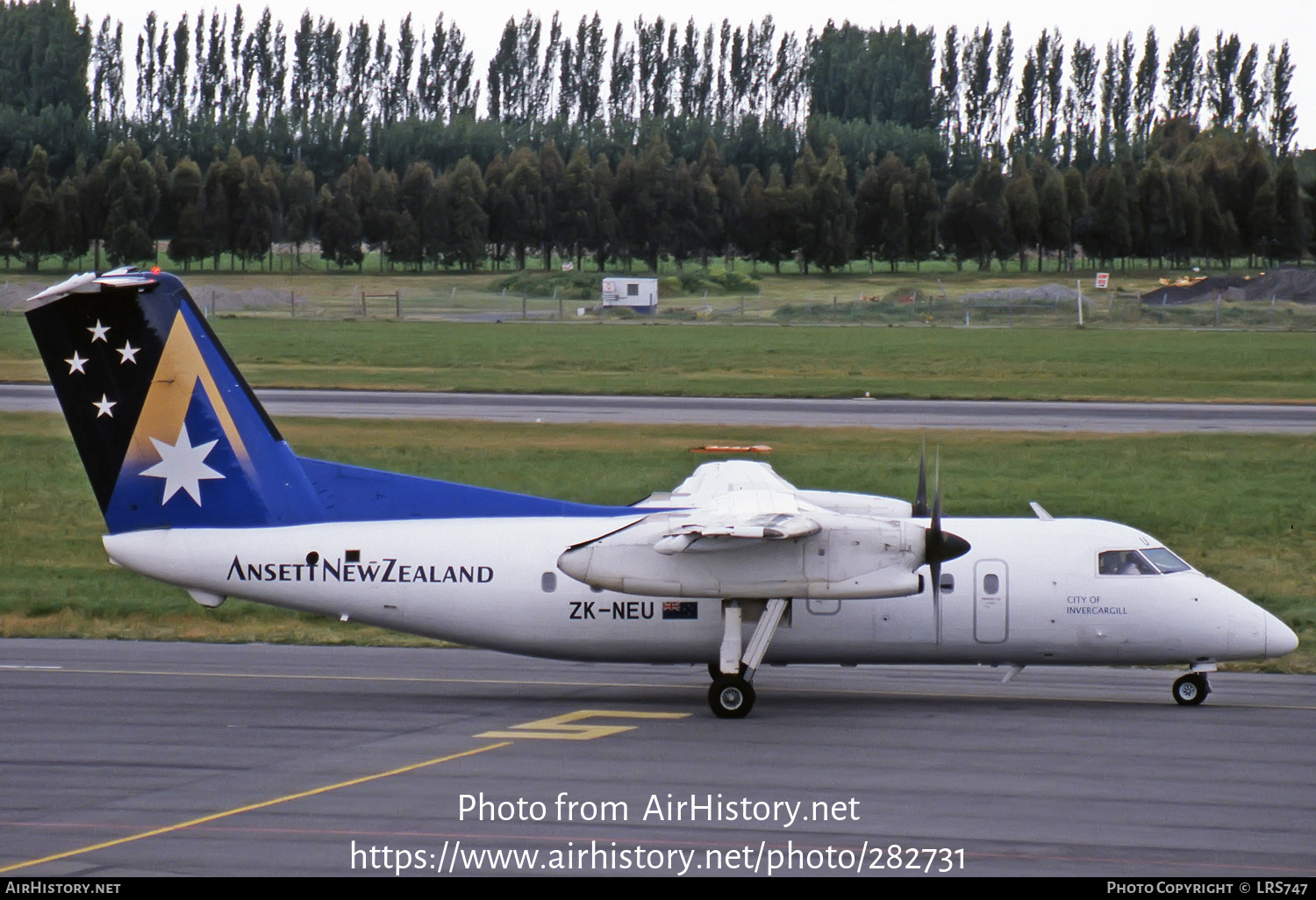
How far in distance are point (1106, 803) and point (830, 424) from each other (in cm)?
3245

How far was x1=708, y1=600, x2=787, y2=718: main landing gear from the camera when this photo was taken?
17.8 metres

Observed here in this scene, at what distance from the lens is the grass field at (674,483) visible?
27094mm

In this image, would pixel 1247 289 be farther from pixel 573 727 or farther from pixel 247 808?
pixel 247 808

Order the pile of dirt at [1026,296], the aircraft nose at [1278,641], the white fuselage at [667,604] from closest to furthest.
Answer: the aircraft nose at [1278,641], the white fuselage at [667,604], the pile of dirt at [1026,296]

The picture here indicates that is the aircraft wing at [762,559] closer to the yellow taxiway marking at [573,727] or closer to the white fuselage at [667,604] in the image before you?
the white fuselage at [667,604]

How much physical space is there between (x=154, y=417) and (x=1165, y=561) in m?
13.4

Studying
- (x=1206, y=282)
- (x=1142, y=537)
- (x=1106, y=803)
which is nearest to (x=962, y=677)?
(x=1142, y=537)

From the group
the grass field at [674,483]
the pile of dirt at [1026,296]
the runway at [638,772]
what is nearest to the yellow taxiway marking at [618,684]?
the runway at [638,772]

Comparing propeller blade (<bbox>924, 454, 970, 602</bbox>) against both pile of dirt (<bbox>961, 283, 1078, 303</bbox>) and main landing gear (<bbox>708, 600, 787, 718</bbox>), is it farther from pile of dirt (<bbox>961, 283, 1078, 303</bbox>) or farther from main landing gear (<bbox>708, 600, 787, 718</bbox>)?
pile of dirt (<bbox>961, 283, 1078, 303</bbox>)

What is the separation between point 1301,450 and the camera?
133 feet

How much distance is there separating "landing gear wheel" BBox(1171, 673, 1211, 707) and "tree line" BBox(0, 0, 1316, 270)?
109948 mm

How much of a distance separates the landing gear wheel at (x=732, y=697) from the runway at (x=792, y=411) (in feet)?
91.9

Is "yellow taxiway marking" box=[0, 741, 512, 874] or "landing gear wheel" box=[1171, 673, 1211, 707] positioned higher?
"yellow taxiway marking" box=[0, 741, 512, 874]

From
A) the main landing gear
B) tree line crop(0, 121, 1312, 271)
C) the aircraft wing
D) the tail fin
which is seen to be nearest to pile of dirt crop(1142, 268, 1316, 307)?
tree line crop(0, 121, 1312, 271)
